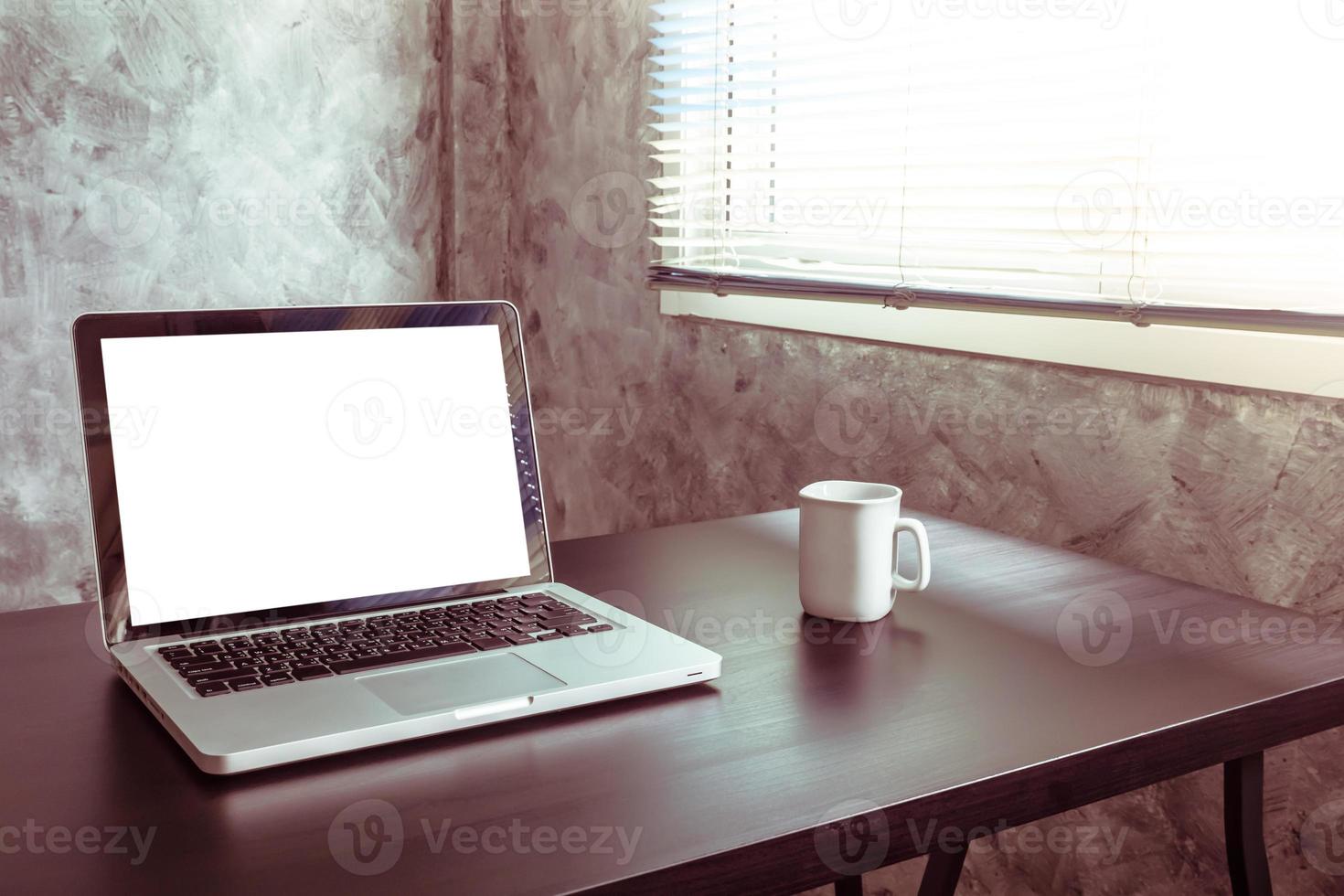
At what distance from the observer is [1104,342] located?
136 centimetres

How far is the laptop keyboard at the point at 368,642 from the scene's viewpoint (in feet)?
2.52

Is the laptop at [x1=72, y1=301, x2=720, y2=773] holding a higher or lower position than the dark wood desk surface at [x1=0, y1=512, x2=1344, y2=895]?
higher

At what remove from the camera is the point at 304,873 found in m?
0.55

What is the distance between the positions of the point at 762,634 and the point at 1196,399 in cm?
66
